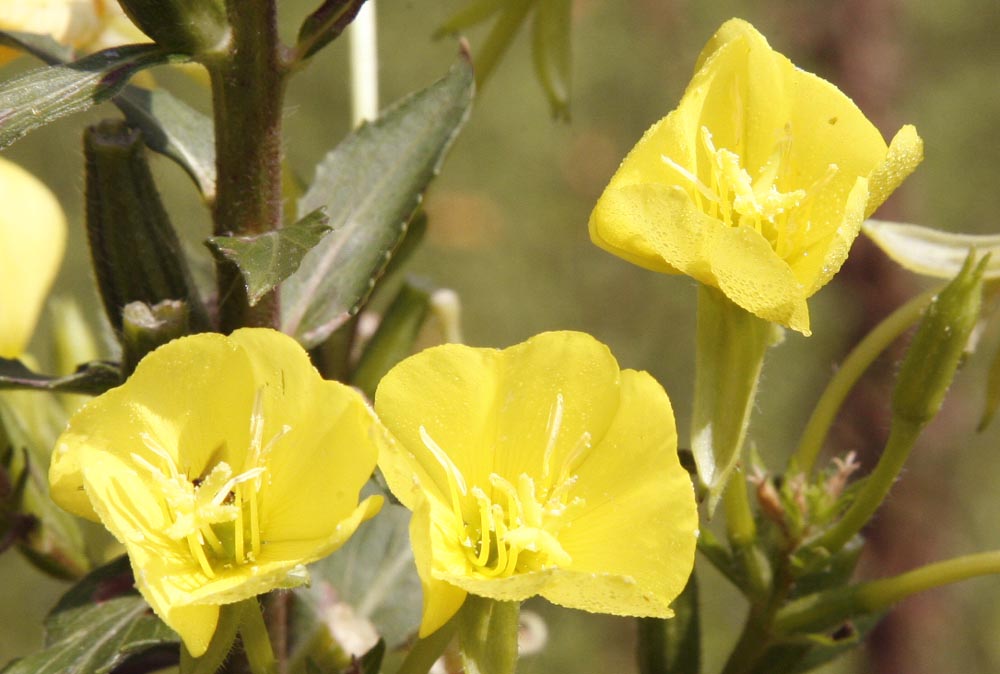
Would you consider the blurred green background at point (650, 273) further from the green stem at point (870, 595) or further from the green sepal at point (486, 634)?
the green sepal at point (486, 634)

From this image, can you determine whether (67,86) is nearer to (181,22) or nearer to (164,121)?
(181,22)

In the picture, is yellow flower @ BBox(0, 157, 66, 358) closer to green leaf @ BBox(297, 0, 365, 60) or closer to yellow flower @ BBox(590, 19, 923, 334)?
green leaf @ BBox(297, 0, 365, 60)

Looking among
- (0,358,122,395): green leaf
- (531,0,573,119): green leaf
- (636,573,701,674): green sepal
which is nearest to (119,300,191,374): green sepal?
(0,358,122,395): green leaf

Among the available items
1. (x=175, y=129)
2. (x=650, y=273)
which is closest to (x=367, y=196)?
(x=175, y=129)

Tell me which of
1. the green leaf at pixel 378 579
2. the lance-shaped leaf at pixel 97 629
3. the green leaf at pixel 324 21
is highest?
the green leaf at pixel 324 21

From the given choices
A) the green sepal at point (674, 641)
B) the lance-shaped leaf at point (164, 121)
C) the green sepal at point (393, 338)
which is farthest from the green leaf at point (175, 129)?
the green sepal at point (674, 641)
